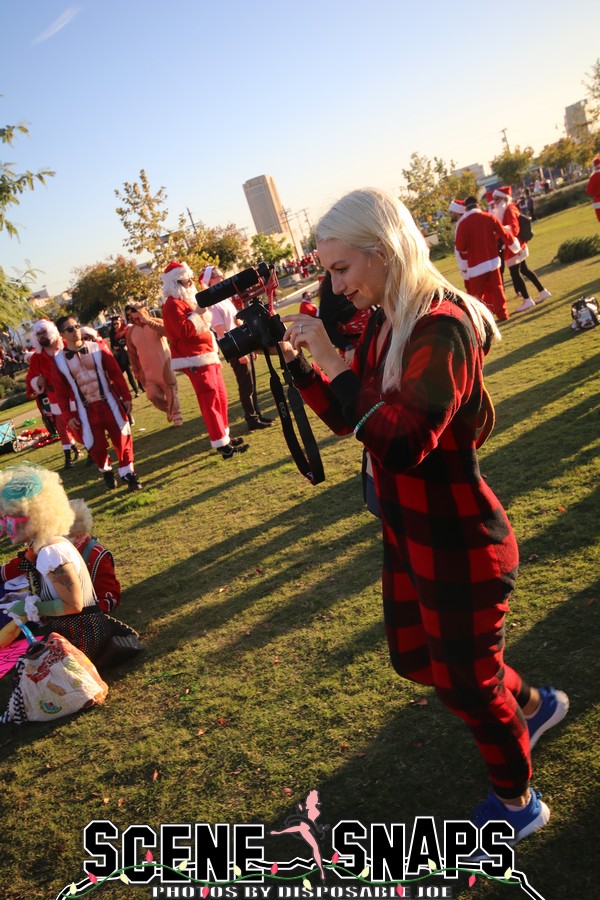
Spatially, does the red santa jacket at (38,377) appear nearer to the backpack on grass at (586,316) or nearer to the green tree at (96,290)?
the backpack on grass at (586,316)

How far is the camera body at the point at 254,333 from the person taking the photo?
99.7 inches

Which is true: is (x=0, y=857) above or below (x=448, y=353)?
below

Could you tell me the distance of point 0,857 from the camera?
10.1ft

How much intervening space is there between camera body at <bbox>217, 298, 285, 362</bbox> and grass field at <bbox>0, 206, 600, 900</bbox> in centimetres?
179

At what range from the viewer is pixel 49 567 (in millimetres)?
4105

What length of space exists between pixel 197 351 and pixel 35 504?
172 inches

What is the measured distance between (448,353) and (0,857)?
3.00 meters

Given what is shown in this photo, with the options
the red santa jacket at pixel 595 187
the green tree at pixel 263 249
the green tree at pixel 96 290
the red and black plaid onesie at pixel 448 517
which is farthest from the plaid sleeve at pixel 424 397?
the green tree at pixel 263 249

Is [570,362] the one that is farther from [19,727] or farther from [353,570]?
[19,727]

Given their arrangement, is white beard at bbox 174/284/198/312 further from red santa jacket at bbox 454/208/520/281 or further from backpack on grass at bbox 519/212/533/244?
A: backpack on grass at bbox 519/212/533/244

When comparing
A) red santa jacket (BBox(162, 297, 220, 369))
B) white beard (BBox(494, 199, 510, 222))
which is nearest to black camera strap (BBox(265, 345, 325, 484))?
red santa jacket (BBox(162, 297, 220, 369))

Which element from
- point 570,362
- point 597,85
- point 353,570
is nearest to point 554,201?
point 597,85

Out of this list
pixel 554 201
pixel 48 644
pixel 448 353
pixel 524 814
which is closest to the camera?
pixel 448 353

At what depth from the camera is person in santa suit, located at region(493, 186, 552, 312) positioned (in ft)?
39.3
